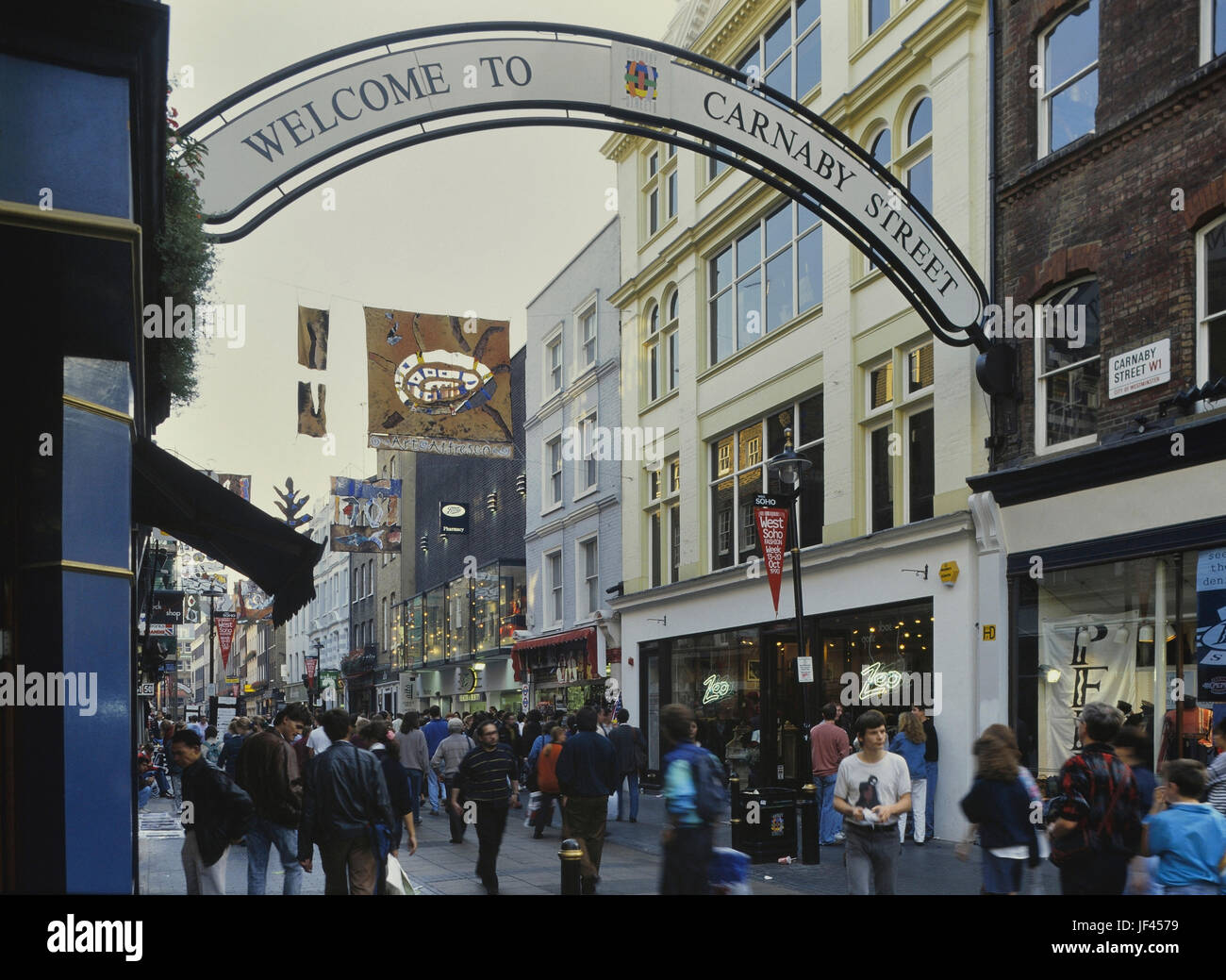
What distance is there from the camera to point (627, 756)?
63.0 ft

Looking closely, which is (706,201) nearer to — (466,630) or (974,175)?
(974,175)

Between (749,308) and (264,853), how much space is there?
53.3 ft

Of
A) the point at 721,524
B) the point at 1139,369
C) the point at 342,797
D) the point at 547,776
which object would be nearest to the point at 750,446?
the point at 721,524

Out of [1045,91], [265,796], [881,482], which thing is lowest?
[265,796]

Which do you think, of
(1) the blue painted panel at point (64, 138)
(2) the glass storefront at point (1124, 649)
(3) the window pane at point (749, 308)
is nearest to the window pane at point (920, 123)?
(3) the window pane at point (749, 308)

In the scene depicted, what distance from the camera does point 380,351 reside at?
18094mm

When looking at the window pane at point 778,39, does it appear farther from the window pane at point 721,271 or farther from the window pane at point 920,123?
the window pane at point 920,123

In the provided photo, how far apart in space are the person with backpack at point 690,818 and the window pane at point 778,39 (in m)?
18.4

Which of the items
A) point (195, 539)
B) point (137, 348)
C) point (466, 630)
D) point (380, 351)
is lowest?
point (466, 630)

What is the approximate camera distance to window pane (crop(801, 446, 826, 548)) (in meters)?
21.6

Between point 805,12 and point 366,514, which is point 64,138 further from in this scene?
point 366,514

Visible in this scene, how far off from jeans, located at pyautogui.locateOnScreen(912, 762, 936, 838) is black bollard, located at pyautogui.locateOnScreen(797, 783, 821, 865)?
3506mm
